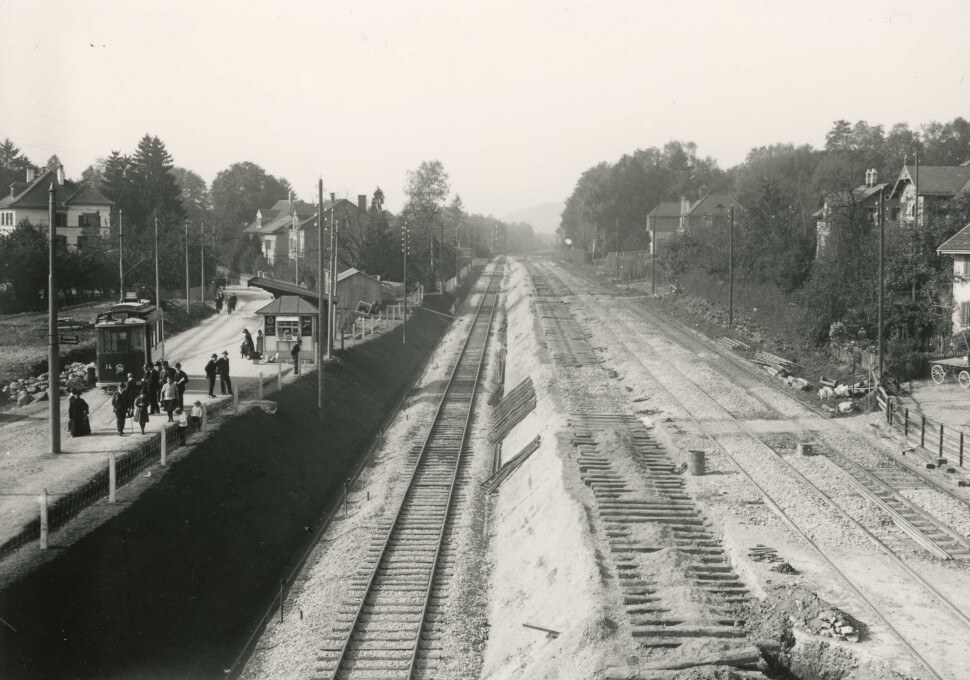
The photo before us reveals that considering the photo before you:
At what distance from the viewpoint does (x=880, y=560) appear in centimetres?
1686

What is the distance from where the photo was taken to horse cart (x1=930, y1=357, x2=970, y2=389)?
32.0 m

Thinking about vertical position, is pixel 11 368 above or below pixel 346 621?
above

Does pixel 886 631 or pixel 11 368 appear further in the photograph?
pixel 11 368

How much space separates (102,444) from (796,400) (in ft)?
72.1

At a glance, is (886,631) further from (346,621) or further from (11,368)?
(11,368)

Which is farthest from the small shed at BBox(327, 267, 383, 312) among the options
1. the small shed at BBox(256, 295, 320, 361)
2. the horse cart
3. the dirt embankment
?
the horse cart

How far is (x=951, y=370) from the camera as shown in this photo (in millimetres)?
33406

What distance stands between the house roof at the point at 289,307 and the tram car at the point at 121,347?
6.97 m

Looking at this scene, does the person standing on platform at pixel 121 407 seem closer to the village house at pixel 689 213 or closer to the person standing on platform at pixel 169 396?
the person standing on platform at pixel 169 396

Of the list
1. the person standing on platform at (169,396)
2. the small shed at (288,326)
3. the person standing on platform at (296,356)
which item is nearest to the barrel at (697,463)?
the person standing on platform at (169,396)

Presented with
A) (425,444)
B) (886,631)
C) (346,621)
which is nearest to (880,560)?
(886,631)

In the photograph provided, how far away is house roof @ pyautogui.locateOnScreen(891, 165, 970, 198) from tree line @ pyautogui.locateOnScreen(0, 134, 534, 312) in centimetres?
3501

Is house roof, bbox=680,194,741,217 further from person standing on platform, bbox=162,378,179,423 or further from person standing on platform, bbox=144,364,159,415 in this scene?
person standing on platform, bbox=162,378,179,423

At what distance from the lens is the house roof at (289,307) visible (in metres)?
35.3
